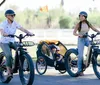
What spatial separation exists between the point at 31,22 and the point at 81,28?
69.7 m

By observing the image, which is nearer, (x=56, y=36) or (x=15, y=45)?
(x=15, y=45)

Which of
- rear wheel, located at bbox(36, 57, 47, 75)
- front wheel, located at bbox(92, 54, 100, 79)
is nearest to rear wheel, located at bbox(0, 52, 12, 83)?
rear wheel, located at bbox(36, 57, 47, 75)

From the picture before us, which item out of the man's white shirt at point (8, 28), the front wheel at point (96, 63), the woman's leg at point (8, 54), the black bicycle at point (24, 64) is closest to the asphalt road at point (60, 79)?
the front wheel at point (96, 63)

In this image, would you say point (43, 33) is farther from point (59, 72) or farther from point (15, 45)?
point (15, 45)

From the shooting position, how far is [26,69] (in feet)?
29.9

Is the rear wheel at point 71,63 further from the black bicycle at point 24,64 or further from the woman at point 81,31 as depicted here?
the black bicycle at point 24,64

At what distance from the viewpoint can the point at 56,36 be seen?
36500 mm

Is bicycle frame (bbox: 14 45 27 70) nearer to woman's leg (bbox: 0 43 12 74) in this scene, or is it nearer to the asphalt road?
woman's leg (bbox: 0 43 12 74)

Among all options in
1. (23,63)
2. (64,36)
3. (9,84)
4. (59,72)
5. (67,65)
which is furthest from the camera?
(64,36)

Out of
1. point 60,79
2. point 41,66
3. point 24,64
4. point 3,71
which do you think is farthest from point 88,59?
point 24,64

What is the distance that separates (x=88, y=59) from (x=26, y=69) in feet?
7.94

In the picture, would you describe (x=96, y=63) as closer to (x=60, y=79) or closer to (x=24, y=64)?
(x=60, y=79)

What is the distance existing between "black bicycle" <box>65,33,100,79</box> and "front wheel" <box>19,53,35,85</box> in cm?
228

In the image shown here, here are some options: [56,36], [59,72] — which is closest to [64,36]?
[56,36]
